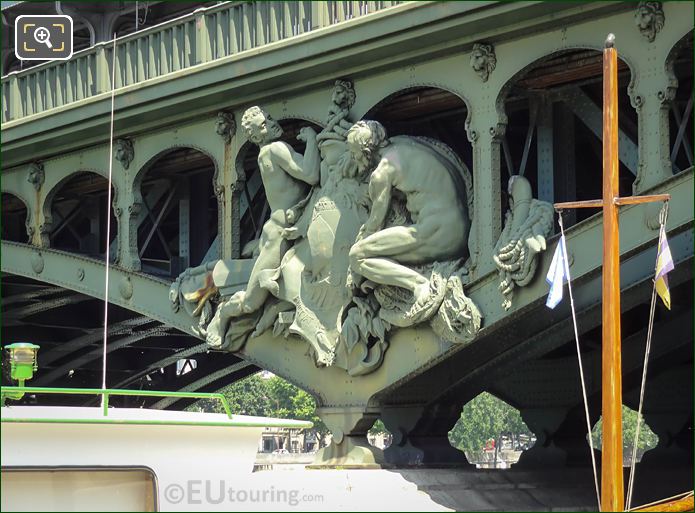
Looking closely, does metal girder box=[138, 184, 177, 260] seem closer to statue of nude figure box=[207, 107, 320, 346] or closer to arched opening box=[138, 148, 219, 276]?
arched opening box=[138, 148, 219, 276]

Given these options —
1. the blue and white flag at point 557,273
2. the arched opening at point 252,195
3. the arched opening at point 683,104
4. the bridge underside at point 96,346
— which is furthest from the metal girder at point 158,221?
the blue and white flag at point 557,273

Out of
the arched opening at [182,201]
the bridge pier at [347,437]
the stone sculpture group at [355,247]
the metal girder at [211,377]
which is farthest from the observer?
the metal girder at [211,377]

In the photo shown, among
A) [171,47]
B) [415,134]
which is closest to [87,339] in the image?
[171,47]

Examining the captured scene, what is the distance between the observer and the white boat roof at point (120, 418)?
13.1 meters

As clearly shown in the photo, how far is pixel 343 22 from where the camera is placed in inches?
897

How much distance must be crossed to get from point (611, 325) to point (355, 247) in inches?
271

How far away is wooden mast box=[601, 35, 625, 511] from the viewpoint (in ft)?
53.4

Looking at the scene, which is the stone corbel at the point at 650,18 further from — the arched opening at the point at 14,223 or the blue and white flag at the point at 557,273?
the arched opening at the point at 14,223

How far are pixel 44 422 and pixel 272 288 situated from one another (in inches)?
461

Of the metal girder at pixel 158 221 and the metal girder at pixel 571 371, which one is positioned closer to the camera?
the metal girder at pixel 571 371

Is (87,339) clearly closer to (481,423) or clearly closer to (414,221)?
(414,221)

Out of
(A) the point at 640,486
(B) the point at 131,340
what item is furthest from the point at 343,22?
(B) the point at 131,340

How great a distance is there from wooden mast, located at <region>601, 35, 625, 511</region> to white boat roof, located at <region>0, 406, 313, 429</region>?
3.49 meters

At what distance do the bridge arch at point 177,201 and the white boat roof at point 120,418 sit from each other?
12.5 meters
